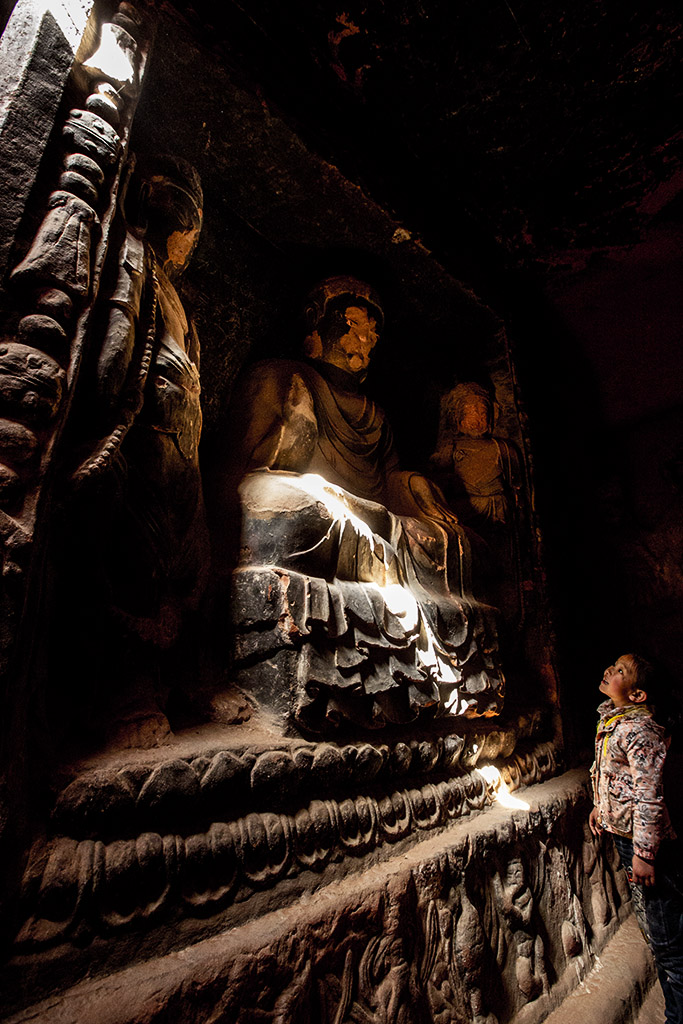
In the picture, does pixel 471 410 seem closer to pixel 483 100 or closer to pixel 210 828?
pixel 483 100

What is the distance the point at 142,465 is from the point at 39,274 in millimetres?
521

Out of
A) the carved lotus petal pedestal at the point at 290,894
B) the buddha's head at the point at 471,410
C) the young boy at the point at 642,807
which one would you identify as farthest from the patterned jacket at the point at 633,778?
the buddha's head at the point at 471,410

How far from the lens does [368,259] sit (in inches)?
114

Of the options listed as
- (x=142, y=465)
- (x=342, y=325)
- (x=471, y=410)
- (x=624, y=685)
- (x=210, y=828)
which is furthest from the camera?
(x=471, y=410)

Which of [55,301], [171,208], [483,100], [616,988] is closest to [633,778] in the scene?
[616,988]

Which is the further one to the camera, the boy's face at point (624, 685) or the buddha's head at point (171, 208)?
the boy's face at point (624, 685)

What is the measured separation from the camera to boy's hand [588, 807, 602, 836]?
2416 millimetres

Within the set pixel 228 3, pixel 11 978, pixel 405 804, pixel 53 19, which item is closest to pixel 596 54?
pixel 228 3

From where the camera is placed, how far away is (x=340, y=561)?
178 centimetres

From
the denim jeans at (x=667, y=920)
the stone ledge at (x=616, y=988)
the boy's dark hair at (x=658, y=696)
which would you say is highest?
the boy's dark hair at (x=658, y=696)

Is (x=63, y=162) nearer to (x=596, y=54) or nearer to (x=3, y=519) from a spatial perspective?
(x=3, y=519)

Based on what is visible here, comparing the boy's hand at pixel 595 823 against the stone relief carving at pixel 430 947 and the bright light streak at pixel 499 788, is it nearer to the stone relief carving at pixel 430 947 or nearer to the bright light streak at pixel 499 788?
the stone relief carving at pixel 430 947

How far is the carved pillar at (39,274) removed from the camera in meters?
0.91

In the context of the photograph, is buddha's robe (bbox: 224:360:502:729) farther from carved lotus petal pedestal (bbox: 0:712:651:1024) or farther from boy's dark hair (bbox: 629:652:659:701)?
boy's dark hair (bbox: 629:652:659:701)
